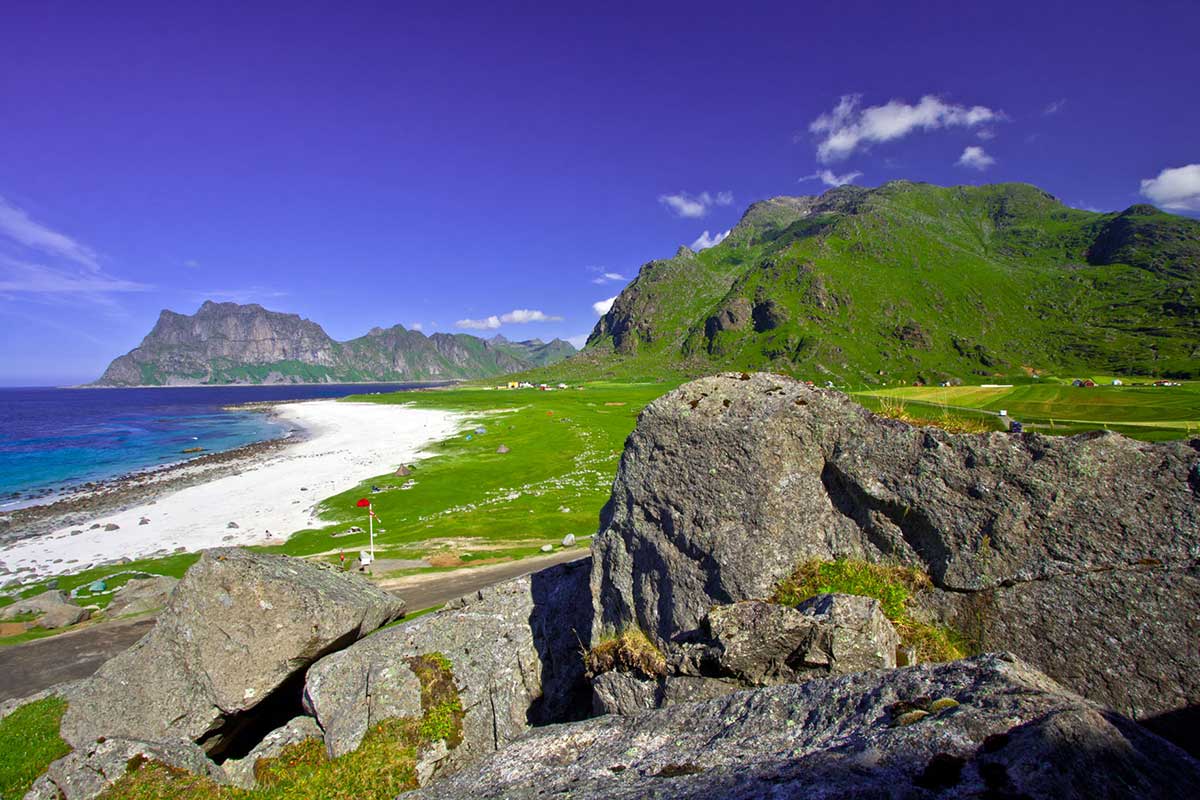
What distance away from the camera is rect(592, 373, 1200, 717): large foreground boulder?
8641mm

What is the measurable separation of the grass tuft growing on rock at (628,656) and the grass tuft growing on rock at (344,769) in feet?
13.6

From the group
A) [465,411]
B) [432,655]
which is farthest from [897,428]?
[465,411]

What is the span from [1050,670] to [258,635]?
2059 centimetres

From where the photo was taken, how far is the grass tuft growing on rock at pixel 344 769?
11.3 meters

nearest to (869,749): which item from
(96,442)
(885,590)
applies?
(885,590)

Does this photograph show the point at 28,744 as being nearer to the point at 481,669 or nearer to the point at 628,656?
the point at 481,669

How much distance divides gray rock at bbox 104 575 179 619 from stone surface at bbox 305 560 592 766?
2434 cm

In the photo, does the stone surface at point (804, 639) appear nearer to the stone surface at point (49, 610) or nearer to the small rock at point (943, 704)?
the small rock at point (943, 704)

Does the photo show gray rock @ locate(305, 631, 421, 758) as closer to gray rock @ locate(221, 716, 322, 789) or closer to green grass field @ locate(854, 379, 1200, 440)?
gray rock @ locate(221, 716, 322, 789)

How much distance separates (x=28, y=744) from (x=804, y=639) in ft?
72.4

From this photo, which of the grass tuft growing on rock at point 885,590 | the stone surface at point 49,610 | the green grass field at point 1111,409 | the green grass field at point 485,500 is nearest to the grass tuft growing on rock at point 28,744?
the stone surface at point 49,610

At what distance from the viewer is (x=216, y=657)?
1619 cm

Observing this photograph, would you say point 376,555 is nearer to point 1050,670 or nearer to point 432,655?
point 432,655

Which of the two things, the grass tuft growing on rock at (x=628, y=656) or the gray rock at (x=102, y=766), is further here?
the gray rock at (x=102, y=766)
